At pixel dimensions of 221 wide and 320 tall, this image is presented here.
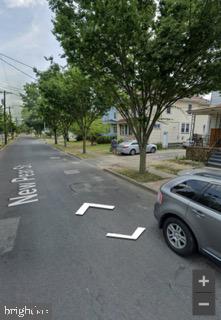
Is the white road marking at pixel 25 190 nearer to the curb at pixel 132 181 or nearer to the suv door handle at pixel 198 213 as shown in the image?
the curb at pixel 132 181

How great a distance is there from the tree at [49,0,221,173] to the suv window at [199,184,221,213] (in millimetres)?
4461

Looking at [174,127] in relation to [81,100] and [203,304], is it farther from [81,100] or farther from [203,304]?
[203,304]

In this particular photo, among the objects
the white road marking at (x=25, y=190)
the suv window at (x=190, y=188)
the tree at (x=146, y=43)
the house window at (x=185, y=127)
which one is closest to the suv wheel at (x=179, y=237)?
the suv window at (x=190, y=188)

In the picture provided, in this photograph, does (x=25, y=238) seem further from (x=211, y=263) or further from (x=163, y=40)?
(x=163, y=40)

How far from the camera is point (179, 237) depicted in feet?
11.1

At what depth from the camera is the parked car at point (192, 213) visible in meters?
2.83

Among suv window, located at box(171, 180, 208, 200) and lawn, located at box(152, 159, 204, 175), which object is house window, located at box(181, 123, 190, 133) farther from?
suv window, located at box(171, 180, 208, 200)

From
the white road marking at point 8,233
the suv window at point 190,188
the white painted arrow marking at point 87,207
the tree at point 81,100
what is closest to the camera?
the suv window at point 190,188

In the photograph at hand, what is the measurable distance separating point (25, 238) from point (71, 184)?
4025 millimetres

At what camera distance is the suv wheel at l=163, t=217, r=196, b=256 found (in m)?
3.18

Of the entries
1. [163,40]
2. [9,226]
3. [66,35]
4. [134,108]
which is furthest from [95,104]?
[9,226]

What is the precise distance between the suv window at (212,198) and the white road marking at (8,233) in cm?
353

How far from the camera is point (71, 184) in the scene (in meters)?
7.84

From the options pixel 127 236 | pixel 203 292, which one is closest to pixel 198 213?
pixel 203 292
